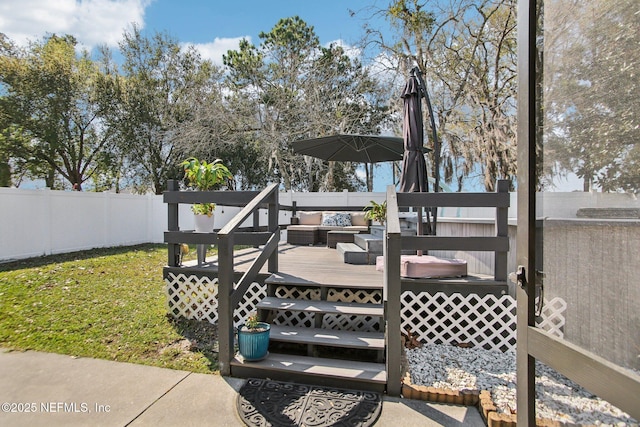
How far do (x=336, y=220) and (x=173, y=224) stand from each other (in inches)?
185

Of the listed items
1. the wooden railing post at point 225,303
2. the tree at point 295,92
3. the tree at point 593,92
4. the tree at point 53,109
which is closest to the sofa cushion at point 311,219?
the wooden railing post at point 225,303

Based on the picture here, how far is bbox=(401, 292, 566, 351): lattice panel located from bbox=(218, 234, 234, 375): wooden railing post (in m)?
1.82

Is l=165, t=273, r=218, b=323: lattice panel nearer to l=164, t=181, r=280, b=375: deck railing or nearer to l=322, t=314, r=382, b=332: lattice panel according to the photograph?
l=164, t=181, r=280, b=375: deck railing

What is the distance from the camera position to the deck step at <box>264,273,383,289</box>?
364 centimetres

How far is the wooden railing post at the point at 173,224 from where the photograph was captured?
4.34 m

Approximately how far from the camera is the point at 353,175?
2036cm

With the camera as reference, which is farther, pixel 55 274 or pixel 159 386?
pixel 55 274

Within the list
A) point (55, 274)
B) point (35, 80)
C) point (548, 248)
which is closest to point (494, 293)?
point (548, 248)

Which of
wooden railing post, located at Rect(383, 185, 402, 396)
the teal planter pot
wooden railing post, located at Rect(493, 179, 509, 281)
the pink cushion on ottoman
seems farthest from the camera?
the pink cushion on ottoman

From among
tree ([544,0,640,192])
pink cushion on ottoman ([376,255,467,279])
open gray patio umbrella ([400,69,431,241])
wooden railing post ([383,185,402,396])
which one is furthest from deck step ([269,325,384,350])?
tree ([544,0,640,192])

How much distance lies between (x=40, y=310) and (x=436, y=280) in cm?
501

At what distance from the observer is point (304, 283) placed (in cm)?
378

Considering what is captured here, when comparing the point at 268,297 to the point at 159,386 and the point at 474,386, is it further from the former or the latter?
the point at 474,386

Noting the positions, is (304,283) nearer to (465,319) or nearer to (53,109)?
(465,319)
